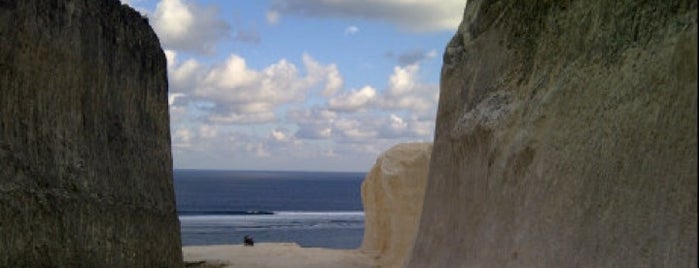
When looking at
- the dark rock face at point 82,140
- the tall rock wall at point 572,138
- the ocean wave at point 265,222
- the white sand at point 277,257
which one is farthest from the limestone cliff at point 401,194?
the ocean wave at point 265,222

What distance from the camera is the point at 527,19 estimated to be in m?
7.64

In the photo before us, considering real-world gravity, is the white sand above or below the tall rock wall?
below

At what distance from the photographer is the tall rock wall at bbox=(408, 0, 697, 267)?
4895 mm

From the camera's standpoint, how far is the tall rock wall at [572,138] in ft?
16.1

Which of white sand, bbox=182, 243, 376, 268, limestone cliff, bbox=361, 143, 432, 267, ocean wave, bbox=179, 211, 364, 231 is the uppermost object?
limestone cliff, bbox=361, 143, 432, 267

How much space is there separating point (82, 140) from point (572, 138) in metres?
8.95

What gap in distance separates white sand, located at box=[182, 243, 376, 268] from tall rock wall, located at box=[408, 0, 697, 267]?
13.3 meters

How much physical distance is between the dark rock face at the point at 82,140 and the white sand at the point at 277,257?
6.08 meters

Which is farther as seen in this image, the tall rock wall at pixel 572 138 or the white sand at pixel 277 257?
the white sand at pixel 277 257

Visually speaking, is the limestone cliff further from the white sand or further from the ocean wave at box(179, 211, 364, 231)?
the ocean wave at box(179, 211, 364, 231)

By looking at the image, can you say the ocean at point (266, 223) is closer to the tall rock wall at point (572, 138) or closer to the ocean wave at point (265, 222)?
the ocean wave at point (265, 222)

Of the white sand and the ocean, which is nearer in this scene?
the white sand

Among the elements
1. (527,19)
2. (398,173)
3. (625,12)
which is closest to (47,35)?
(527,19)

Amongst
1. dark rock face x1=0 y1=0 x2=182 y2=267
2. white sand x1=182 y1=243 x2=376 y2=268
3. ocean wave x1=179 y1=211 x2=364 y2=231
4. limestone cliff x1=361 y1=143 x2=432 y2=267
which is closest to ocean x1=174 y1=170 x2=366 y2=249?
ocean wave x1=179 y1=211 x2=364 y2=231
